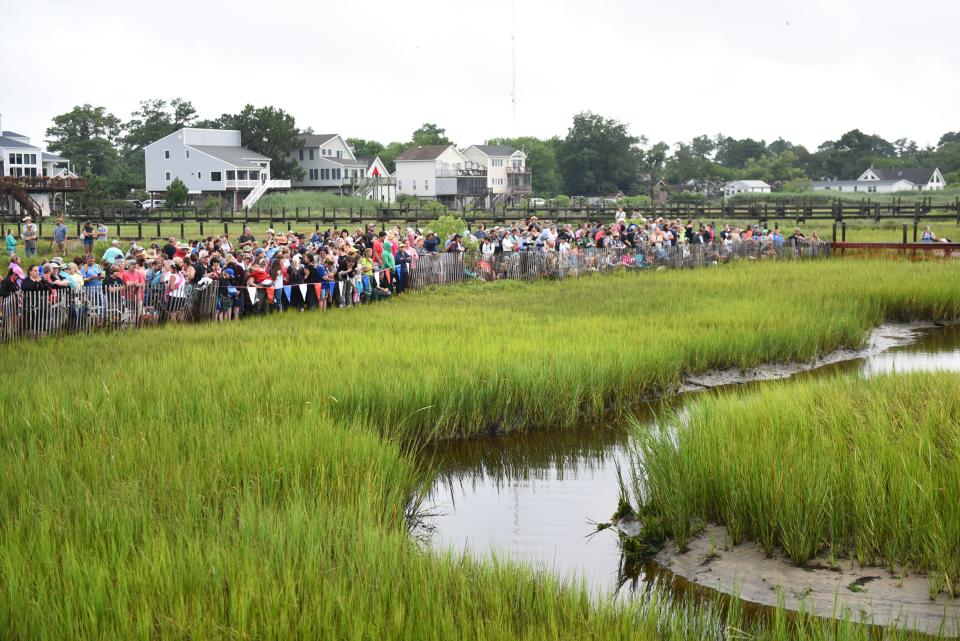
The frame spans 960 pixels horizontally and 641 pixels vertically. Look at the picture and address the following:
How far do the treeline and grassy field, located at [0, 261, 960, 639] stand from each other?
79629 mm

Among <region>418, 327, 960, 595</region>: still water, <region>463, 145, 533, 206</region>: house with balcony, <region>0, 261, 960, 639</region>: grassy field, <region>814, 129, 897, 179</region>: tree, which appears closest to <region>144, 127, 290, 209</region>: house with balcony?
<region>463, 145, 533, 206</region>: house with balcony

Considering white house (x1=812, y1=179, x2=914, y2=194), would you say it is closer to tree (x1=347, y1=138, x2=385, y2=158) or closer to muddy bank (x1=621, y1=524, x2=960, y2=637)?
tree (x1=347, y1=138, x2=385, y2=158)

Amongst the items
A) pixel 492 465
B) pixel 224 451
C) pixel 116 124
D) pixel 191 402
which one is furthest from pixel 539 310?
pixel 116 124

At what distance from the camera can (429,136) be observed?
140 metres

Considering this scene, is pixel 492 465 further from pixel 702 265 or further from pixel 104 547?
pixel 702 265

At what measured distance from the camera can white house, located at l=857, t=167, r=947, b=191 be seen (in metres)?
140

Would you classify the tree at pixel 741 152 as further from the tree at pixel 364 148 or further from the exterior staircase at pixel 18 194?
the exterior staircase at pixel 18 194

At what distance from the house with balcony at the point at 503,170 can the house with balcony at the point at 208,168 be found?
29.1m

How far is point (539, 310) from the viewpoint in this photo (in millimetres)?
21750

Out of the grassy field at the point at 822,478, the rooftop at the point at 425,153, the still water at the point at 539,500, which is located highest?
the rooftop at the point at 425,153

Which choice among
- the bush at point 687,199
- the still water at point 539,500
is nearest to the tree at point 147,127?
the bush at point 687,199

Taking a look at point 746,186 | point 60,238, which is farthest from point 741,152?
point 60,238

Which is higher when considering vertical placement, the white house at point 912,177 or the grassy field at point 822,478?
the white house at point 912,177

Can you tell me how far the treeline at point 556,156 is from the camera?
105 m
